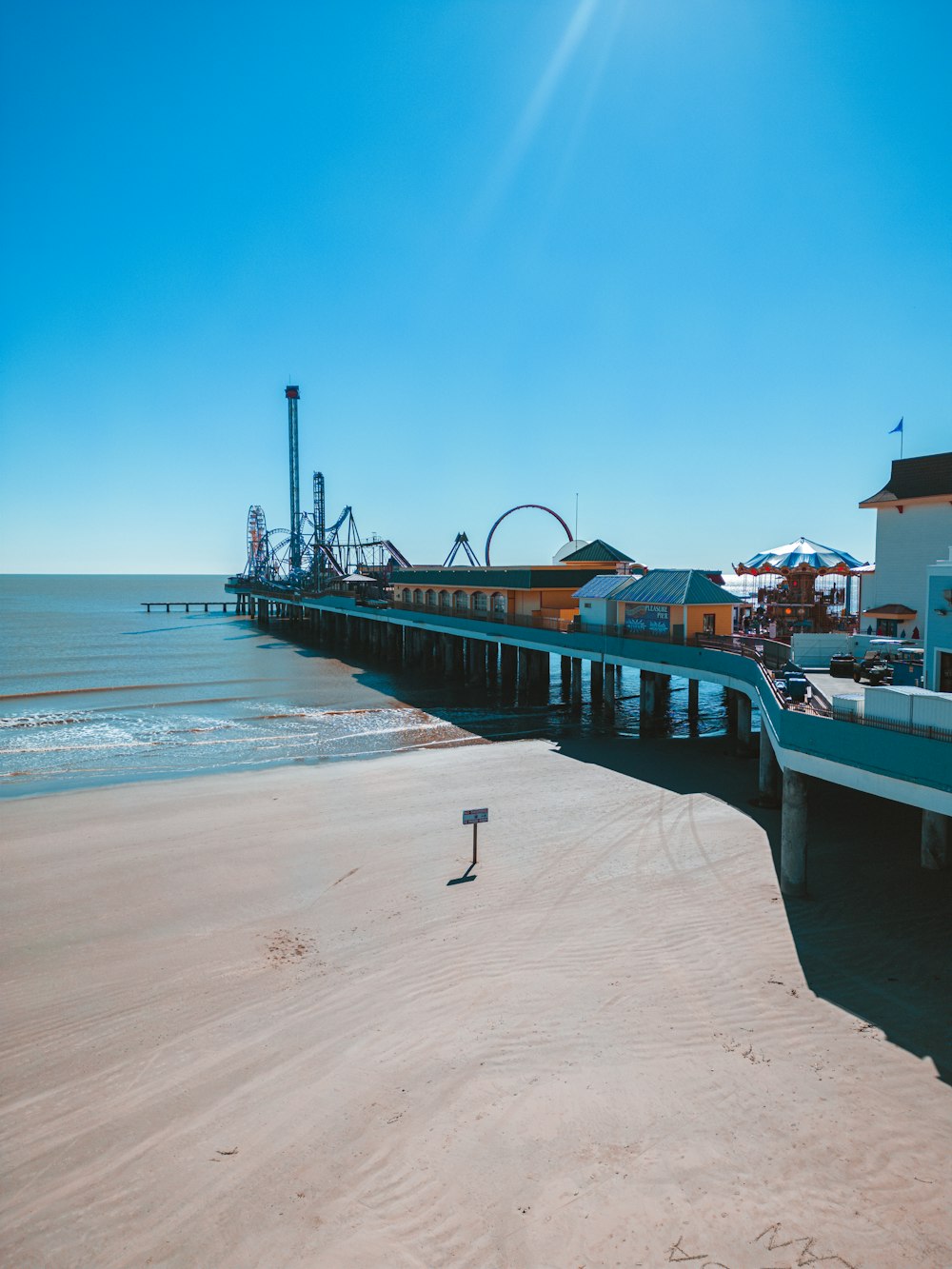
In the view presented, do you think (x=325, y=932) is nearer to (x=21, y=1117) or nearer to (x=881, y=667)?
(x=21, y=1117)

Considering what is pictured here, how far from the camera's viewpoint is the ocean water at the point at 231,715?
24594mm

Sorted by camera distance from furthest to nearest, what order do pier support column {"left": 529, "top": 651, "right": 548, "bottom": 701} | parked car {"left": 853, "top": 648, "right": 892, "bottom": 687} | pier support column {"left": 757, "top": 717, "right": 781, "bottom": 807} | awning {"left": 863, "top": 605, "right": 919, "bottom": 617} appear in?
pier support column {"left": 529, "top": 651, "right": 548, "bottom": 701}, awning {"left": 863, "top": 605, "right": 919, "bottom": 617}, pier support column {"left": 757, "top": 717, "right": 781, "bottom": 807}, parked car {"left": 853, "top": 648, "right": 892, "bottom": 687}

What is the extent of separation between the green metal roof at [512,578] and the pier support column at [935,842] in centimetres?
2286

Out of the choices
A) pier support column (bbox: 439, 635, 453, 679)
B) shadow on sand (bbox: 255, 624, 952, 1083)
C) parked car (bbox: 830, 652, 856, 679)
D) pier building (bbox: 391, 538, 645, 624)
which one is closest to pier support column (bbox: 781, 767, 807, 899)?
shadow on sand (bbox: 255, 624, 952, 1083)

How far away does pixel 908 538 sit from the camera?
21.8 meters

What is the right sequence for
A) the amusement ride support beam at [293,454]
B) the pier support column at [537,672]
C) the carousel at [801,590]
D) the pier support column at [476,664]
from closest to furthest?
the carousel at [801,590] → the pier support column at [537,672] → the pier support column at [476,664] → the amusement ride support beam at [293,454]

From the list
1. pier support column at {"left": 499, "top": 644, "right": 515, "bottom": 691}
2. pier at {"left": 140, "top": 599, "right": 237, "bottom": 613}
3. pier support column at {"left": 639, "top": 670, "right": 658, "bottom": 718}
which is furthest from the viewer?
pier at {"left": 140, "top": 599, "right": 237, "bottom": 613}

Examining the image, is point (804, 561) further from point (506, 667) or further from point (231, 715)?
point (231, 715)

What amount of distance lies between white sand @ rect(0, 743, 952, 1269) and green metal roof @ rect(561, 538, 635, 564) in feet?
76.4

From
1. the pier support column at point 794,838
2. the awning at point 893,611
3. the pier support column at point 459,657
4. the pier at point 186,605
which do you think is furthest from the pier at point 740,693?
the pier at point 186,605

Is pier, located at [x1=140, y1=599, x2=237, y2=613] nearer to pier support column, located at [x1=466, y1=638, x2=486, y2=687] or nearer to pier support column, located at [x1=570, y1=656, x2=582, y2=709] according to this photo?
pier support column, located at [x1=466, y1=638, x2=486, y2=687]

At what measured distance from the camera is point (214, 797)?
19.0m

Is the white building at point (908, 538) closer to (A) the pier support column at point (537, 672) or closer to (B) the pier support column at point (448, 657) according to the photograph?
(A) the pier support column at point (537, 672)

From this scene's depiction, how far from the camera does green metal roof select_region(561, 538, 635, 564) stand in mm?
35719
